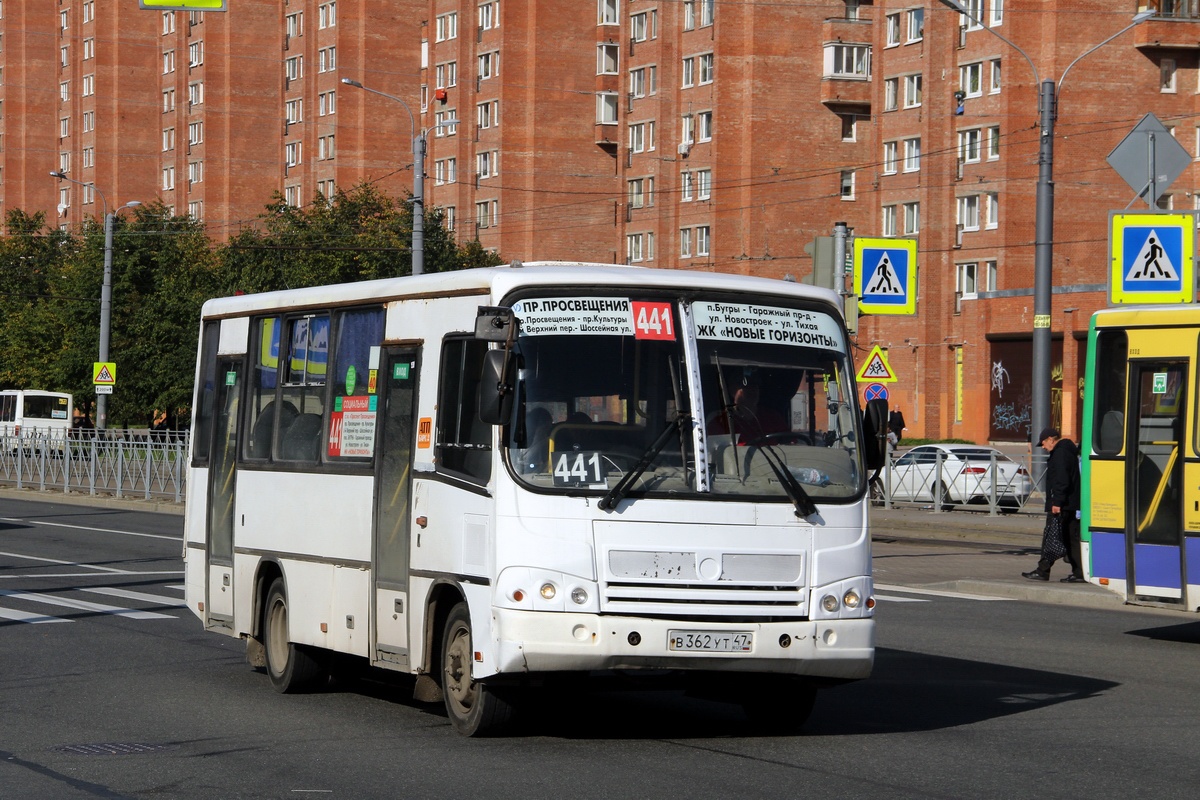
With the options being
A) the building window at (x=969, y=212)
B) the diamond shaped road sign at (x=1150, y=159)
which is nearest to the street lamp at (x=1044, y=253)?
the diamond shaped road sign at (x=1150, y=159)

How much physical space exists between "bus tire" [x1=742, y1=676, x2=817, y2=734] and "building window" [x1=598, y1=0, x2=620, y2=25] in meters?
80.4

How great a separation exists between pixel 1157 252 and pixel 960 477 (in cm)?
1455

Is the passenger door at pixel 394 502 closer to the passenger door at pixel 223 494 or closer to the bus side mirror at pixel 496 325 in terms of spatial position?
the bus side mirror at pixel 496 325

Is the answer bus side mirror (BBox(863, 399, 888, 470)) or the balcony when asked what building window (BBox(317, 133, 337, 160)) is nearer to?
the balcony

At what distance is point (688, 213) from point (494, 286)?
70.4 metres

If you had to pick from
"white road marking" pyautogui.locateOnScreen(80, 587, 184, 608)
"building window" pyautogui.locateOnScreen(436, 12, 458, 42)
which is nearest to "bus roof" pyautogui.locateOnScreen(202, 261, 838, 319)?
"white road marking" pyautogui.locateOnScreen(80, 587, 184, 608)

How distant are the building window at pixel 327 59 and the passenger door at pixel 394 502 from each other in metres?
91.4

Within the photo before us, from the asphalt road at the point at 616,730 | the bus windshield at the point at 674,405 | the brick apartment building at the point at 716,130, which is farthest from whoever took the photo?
the brick apartment building at the point at 716,130

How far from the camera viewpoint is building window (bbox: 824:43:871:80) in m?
76.6

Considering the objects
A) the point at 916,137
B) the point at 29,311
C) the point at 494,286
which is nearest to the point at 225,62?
the point at 29,311

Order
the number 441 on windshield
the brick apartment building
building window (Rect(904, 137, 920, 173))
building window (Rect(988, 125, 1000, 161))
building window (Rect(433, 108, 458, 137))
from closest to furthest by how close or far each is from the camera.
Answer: the number 441 on windshield, the brick apartment building, building window (Rect(988, 125, 1000, 161)), building window (Rect(904, 137, 920, 173)), building window (Rect(433, 108, 458, 137))

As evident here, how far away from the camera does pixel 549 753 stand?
30.9 ft

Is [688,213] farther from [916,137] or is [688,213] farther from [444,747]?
[444,747]

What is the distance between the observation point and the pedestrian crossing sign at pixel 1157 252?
64.4 feet
